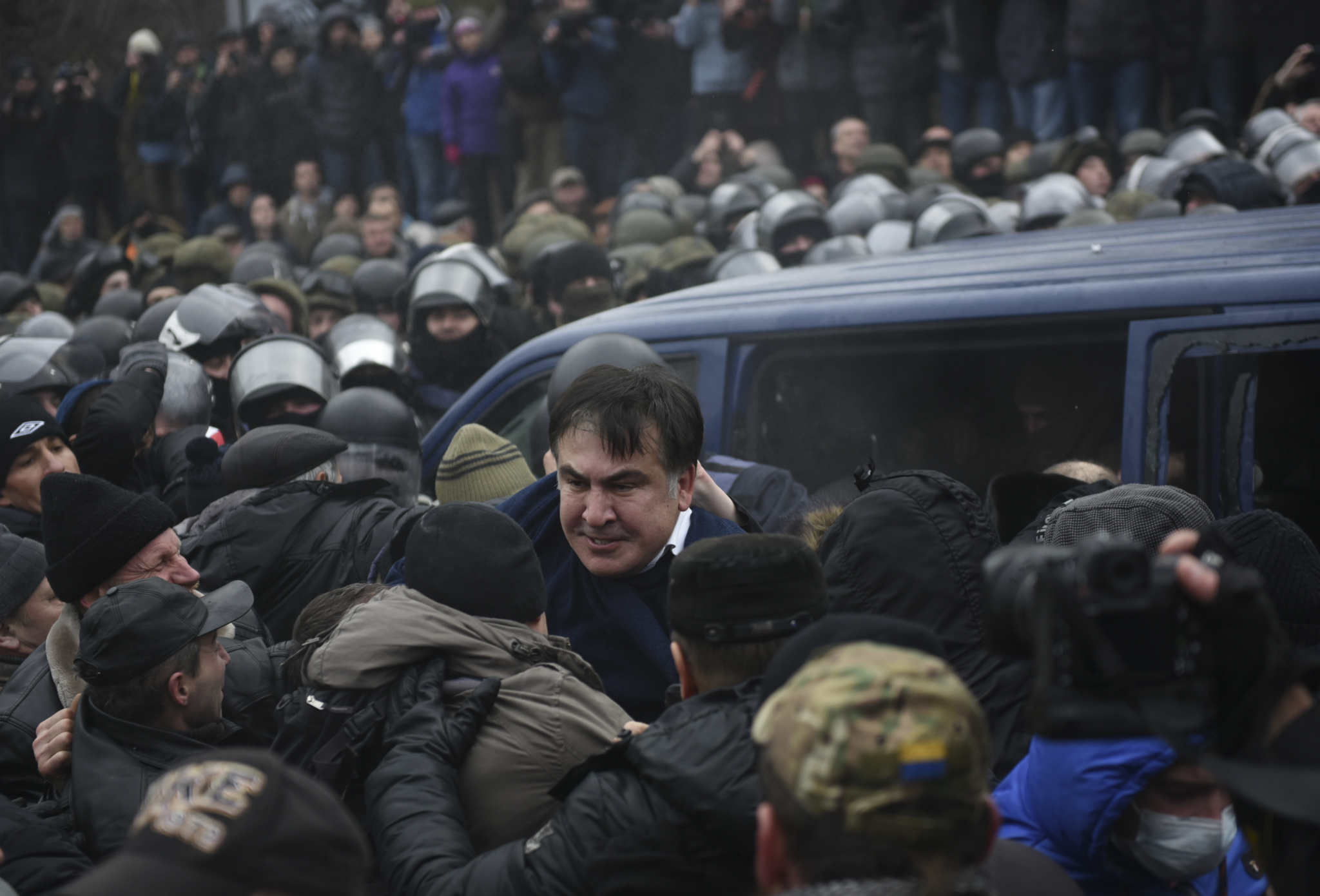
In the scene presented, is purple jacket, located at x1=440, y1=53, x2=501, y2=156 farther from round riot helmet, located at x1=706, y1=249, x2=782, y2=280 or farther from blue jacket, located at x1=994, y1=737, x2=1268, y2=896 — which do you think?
blue jacket, located at x1=994, y1=737, x2=1268, y2=896

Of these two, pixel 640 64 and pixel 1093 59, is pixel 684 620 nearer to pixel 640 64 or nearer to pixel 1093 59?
pixel 1093 59

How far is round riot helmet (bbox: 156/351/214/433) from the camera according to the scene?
5305mm

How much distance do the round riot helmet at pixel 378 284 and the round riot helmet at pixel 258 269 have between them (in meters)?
0.58

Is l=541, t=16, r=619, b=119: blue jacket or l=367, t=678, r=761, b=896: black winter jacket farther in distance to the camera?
l=541, t=16, r=619, b=119: blue jacket

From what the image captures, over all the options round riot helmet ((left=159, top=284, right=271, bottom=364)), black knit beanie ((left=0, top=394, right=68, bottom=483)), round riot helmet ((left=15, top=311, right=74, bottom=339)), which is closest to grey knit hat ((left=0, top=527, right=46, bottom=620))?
black knit beanie ((left=0, top=394, right=68, bottom=483))

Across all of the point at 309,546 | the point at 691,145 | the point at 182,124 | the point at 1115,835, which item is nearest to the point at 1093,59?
the point at 691,145

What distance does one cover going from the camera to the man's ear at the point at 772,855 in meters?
1.44

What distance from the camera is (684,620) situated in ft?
6.80

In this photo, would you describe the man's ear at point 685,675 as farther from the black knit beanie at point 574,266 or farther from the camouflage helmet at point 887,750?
the black knit beanie at point 574,266

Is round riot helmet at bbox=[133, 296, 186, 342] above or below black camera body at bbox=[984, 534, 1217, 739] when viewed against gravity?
below

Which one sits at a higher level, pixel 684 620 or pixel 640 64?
pixel 640 64

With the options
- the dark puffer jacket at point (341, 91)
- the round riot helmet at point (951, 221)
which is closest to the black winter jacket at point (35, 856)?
the round riot helmet at point (951, 221)

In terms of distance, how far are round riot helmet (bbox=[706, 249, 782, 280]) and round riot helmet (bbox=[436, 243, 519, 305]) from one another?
1279 millimetres

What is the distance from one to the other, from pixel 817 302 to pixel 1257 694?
263cm
